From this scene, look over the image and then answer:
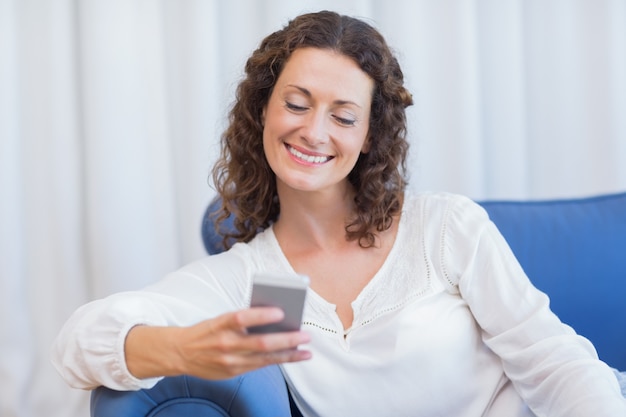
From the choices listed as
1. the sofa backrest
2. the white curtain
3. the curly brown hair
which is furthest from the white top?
the white curtain

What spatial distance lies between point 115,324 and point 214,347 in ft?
0.85

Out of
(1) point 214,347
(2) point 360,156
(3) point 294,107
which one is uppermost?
(3) point 294,107

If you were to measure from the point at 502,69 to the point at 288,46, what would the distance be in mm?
1167

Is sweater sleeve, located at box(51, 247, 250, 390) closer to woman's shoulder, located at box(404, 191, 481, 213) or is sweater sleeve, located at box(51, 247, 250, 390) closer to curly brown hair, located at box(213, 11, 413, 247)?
curly brown hair, located at box(213, 11, 413, 247)

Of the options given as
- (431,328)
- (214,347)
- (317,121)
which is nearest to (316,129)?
(317,121)

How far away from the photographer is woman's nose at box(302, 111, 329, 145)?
63.2 inches

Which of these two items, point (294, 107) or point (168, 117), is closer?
point (294, 107)

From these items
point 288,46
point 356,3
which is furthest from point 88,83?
point 288,46

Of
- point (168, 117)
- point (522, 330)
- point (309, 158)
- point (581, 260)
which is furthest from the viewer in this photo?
point (168, 117)

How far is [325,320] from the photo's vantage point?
1.64m

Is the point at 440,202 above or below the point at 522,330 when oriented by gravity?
above

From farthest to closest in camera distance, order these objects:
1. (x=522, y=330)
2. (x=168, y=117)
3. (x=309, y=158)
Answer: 1. (x=168, y=117)
2. (x=309, y=158)
3. (x=522, y=330)

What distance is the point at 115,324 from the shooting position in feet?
4.44

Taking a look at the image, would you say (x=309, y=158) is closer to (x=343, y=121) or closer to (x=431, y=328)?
(x=343, y=121)
